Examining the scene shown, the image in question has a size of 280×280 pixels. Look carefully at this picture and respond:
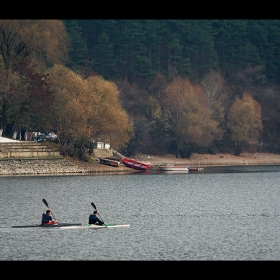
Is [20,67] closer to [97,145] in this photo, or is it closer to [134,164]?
[97,145]

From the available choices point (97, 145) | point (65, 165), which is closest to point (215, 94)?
point (97, 145)

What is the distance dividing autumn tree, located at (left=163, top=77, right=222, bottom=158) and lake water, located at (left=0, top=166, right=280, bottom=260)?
→ 24579 millimetres

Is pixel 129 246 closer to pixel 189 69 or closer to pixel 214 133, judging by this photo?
pixel 214 133

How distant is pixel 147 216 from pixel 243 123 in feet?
260

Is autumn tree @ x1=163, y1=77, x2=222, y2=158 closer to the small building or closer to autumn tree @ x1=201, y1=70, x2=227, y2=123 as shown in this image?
autumn tree @ x1=201, y1=70, x2=227, y2=123

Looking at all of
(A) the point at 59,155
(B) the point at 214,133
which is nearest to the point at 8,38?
(A) the point at 59,155

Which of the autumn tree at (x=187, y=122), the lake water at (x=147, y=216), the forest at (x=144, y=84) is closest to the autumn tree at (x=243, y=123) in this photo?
the forest at (x=144, y=84)

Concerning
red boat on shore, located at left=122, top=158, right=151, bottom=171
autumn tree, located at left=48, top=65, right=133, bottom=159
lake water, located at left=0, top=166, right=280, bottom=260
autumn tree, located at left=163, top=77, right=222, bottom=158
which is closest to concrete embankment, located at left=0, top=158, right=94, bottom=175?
autumn tree, located at left=48, top=65, right=133, bottom=159

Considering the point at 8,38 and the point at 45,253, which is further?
the point at 8,38

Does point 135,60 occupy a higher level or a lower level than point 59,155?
higher

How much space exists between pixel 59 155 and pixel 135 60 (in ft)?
179

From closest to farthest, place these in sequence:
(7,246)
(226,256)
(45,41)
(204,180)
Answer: (226,256), (7,246), (204,180), (45,41)

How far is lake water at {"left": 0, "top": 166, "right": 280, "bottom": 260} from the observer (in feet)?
104

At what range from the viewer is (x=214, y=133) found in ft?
400
